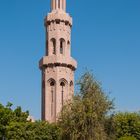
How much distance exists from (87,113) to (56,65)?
25742 millimetres

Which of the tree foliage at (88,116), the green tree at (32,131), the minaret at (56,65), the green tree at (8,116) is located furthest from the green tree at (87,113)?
the minaret at (56,65)

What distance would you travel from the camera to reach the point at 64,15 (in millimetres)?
62250

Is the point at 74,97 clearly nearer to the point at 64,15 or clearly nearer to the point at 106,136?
the point at 106,136

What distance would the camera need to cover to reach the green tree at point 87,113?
34344 millimetres

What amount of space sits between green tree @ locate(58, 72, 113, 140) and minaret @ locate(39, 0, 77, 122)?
2254cm

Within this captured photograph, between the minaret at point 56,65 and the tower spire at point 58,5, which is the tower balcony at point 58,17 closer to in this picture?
the minaret at point 56,65

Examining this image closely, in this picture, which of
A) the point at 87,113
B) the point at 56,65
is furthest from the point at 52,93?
the point at 87,113

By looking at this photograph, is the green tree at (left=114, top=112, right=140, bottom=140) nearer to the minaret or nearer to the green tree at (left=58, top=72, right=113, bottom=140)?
the minaret

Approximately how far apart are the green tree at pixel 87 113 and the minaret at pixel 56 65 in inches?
887

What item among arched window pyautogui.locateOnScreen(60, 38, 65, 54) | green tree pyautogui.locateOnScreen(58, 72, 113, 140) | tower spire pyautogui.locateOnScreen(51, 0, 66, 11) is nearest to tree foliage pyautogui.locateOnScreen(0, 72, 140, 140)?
green tree pyautogui.locateOnScreen(58, 72, 113, 140)

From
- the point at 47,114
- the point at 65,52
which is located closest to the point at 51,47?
the point at 65,52

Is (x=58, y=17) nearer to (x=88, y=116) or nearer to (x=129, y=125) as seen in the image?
(x=129, y=125)

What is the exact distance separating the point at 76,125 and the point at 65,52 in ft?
88.9

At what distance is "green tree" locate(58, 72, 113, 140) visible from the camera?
113 feet
